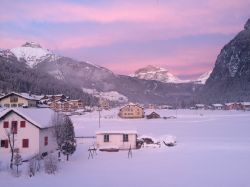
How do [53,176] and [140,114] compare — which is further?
[140,114]

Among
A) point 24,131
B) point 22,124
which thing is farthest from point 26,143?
point 22,124

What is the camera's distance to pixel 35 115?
4494cm

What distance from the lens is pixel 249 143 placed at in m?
54.7

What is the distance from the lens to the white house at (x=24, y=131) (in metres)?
42.7

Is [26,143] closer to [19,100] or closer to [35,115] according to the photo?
[35,115]

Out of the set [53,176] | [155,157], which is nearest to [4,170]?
[53,176]

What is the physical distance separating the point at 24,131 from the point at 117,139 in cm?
1218

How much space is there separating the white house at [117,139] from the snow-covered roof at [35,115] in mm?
6779

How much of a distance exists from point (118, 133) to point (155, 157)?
913cm

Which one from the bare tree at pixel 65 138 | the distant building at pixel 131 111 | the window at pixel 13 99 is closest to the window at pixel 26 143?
the bare tree at pixel 65 138

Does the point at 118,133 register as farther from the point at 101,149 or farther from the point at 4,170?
the point at 4,170

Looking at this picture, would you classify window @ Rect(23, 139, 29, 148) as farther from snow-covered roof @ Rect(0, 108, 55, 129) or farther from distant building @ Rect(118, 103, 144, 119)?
distant building @ Rect(118, 103, 144, 119)

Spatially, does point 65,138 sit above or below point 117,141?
above

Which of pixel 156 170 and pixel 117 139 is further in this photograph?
A: pixel 117 139
